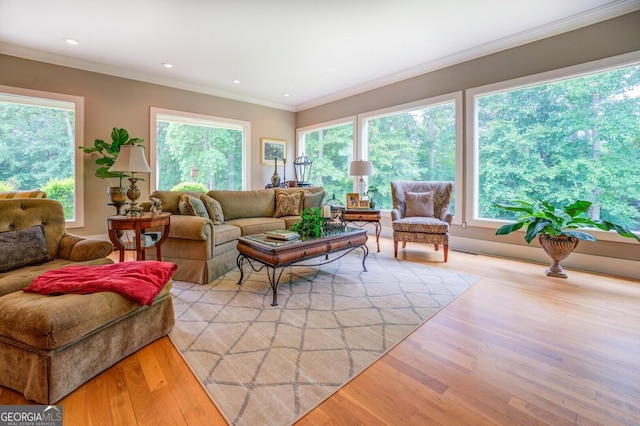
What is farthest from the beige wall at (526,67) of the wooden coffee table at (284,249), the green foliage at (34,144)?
the green foliage at (34,144)

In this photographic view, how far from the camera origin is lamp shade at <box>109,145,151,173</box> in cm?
265

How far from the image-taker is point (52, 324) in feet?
4.08

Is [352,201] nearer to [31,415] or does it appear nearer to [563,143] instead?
[563,143]

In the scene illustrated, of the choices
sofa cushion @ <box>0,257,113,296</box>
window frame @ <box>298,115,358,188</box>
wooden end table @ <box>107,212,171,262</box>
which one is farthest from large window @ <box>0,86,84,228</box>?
window frame @ <box>298,115,358,188</box>

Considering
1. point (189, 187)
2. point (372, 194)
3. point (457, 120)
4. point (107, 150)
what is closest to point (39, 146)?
point (107, 150)

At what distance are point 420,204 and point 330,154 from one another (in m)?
2.62

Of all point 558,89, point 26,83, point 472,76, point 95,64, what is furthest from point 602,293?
point 26,83

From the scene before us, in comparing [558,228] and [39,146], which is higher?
[39,146]

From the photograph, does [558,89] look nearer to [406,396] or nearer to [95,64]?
[406,396]

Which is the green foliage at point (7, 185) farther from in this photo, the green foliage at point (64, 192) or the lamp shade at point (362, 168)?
the lamp shade at point (362, 168)

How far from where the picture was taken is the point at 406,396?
4.49ft

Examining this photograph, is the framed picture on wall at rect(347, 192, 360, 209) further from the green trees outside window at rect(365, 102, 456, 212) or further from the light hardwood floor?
the light hardwood floor

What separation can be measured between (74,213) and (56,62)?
2117mm

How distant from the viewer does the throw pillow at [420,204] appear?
13.7 ft
